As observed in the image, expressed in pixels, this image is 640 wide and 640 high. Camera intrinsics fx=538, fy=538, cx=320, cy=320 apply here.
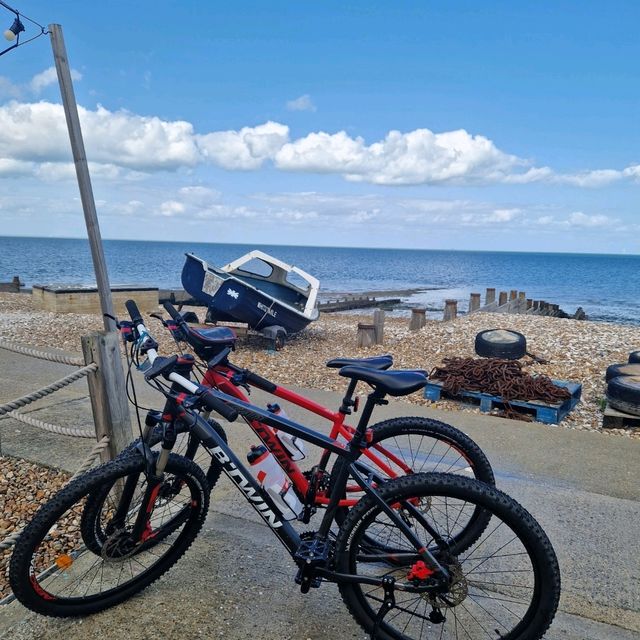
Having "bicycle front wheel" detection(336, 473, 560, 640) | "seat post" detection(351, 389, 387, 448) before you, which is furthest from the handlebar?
"bicycle front wheel" detection(336, 473, 560, 640)

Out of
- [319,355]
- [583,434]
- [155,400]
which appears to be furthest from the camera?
[319,355]

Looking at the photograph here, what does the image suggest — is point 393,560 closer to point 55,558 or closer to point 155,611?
point 155,611

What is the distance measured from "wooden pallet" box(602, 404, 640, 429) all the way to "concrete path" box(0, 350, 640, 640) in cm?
101

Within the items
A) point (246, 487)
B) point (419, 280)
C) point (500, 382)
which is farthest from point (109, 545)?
point (419, 280)

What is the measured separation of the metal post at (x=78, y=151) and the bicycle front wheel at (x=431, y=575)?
2.69 m

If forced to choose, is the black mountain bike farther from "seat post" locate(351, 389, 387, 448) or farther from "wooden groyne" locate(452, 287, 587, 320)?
"wooden groyne" locate(452, 287, 587, 320)

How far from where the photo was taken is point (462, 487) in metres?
2.12

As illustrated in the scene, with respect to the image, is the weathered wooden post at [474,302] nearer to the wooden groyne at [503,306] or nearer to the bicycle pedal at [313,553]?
the wooden groyne at [503,306]

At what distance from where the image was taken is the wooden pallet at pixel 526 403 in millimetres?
6035

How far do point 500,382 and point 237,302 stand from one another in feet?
19.4

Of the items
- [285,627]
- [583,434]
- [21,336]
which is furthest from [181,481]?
[21,336]

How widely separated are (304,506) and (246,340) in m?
9.05

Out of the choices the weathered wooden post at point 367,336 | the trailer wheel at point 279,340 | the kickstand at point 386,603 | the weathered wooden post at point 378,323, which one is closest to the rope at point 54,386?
the kickstand at point 386,603

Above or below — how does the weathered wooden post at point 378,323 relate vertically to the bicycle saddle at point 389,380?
below
